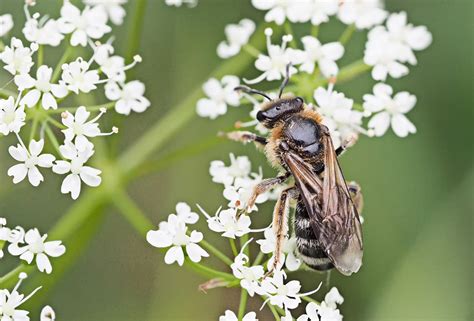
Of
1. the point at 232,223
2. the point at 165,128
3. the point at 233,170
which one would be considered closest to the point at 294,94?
the point at 233,170

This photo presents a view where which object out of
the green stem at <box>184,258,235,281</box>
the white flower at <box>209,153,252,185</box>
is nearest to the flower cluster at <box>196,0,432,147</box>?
the white flower at <box>209,153,252,185</box>

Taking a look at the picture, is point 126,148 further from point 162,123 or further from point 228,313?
point 228,313

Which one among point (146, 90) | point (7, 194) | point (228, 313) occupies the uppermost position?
point (146, 90)

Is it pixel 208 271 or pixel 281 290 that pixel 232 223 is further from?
pixel 281 290

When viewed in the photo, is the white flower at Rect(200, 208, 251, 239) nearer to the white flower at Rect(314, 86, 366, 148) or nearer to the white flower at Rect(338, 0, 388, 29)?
the white flower at Rect(314, 86, 366, 148)

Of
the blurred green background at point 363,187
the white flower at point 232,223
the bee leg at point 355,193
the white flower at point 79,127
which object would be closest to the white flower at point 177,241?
the white flower at point 232,223

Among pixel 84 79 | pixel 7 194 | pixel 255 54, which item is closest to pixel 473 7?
pixel 255 54
